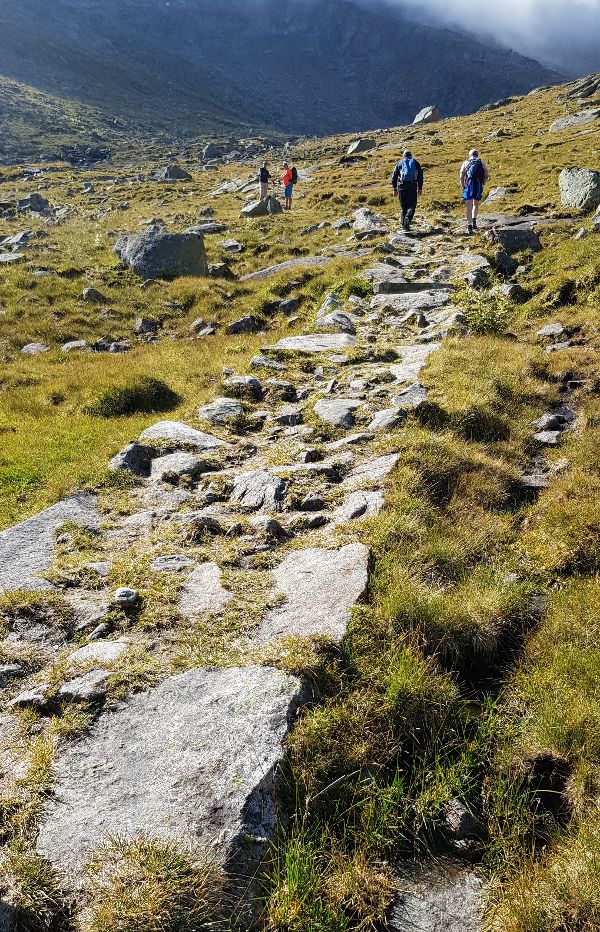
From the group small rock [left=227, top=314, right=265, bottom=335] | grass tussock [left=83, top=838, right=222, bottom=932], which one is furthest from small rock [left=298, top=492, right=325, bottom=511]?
small rock [left=227, top=314, right=265, bottom=335]

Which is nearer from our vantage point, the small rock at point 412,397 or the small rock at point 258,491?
the small rock at point 258,491

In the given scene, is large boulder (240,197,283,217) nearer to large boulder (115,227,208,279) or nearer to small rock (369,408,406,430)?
large boulder (115,227,208,279)

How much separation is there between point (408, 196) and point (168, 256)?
9735mm

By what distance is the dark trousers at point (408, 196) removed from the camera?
2195cm

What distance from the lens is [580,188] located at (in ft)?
69.0

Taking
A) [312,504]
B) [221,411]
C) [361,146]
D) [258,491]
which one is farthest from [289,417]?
[361,146]

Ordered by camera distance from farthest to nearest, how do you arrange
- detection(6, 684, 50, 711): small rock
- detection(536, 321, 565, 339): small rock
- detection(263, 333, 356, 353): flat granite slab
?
1. detection(263, 333, 356, 353): flat granite slab
2. detection(536, 321, 565, 339): small rock
3. detection(6, 684, 50, 711): small rock

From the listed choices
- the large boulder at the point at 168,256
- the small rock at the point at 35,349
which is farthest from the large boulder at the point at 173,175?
the small rock at the point at 35,349

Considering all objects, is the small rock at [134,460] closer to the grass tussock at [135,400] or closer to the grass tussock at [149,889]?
the grass tussock at [135,400]

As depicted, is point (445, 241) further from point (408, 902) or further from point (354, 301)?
point (408, 902)

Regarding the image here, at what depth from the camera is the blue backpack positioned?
2158cm

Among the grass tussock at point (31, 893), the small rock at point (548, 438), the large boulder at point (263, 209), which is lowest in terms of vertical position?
the grass tussock at point (31, 893)

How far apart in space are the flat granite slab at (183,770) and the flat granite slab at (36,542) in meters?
2.21

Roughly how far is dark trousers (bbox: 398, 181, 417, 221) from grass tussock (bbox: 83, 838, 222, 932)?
23.3 metres
